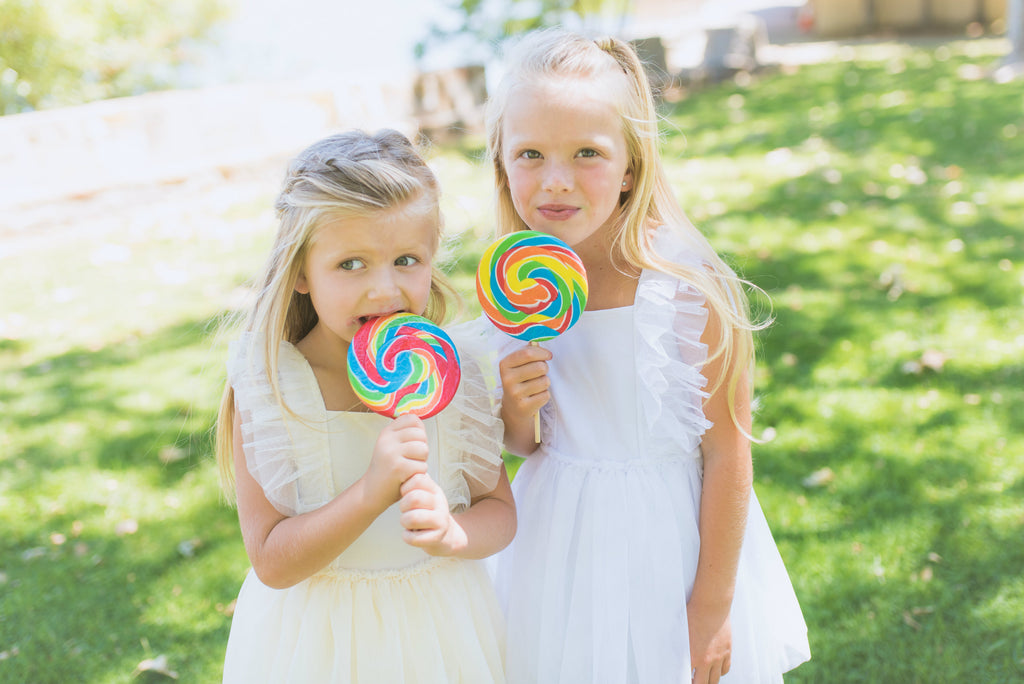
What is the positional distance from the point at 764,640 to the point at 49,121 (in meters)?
8.22

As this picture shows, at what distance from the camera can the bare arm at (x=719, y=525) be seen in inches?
79.7

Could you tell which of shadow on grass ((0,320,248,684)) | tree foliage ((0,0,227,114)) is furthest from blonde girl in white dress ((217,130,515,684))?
tree foliage ((0,0,227,114))

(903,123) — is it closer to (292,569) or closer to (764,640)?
(764,640)

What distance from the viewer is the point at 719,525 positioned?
2.03 meters

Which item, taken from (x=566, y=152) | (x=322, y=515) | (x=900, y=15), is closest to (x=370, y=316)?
(x=322, y=515)

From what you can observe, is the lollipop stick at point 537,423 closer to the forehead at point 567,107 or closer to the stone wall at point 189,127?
the forehead at point 567,107

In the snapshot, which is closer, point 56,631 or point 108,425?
point 56,631

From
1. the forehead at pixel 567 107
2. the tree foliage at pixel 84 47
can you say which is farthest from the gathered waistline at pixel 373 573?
the tree foliage at pixel 84 47

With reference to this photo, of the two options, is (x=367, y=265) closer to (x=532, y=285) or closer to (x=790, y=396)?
(x=532, y=285)

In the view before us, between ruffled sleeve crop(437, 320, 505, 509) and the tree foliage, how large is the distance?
44.1 feet

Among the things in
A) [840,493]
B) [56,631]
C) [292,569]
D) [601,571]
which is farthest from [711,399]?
[56,631]

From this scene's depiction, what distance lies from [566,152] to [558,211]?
5.2 inches

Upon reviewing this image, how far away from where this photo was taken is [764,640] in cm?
219

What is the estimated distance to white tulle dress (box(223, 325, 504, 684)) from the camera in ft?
6.22
